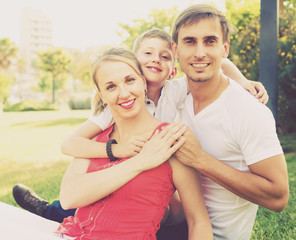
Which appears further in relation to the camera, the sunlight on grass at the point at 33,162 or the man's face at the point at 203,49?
the sunlight on grass at the point at 33,162

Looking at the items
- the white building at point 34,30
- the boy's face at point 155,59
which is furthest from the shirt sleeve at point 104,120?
the white building at point 34,30

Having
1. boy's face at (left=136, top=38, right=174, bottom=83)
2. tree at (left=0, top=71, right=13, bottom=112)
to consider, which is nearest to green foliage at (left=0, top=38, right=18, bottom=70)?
tree at (left=0, top=71, right=13, bottom=112)

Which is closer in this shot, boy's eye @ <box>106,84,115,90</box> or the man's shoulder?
the man's shoulder

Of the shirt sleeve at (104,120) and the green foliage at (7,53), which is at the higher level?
the green foliage at (7,53)

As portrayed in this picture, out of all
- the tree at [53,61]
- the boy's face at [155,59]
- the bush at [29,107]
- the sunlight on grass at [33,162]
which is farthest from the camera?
the tree at [53,61]

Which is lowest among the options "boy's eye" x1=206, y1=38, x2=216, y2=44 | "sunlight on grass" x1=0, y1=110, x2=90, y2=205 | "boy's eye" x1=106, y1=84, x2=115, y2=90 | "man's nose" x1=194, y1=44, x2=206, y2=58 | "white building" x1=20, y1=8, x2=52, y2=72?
"sunlight on grass" x1=0, y1=110, x2=90, y2=205

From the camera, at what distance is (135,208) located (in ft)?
6.74

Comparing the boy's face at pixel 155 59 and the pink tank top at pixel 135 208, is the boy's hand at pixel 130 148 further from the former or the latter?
the boy's face at pixel 155 59

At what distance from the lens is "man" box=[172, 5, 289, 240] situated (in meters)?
2.08

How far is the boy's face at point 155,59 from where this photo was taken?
2.86 m

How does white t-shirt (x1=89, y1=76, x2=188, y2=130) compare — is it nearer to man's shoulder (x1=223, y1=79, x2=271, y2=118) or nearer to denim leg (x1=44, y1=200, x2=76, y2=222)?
man's shoulder (x1=223, y1=79, x2=271, y2=118)

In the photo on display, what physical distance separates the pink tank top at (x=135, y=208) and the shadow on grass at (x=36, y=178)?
3.12 meters

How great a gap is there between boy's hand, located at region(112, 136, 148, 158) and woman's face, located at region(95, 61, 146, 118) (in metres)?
0.18

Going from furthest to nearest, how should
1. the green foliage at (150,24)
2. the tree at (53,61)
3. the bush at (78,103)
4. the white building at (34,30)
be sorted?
1. the white building at (34,30)
2. the tree at (53,61)
3. the bush at (78,103)
4. the green foliage at (150,24)
